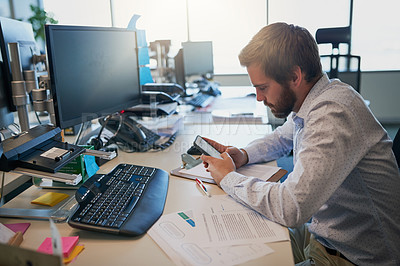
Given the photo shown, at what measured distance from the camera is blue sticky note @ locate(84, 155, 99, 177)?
1.24 metres

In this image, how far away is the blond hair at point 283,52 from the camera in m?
1.08

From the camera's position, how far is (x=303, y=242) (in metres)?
1.33

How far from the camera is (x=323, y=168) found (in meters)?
0.90

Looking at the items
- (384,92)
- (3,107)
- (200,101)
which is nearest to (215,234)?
(3,107)

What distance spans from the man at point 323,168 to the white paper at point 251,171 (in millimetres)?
94

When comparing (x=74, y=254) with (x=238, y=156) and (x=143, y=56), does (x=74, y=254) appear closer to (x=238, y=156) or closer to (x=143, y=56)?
(x=238, y=156)

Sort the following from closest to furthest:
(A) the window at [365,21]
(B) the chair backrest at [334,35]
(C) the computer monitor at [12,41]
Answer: (C) the computer monitor at [12,41] < (B) the chair backrest at [334,35] < (A) the window at [365,21]

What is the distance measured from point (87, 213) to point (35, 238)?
15 centimetres

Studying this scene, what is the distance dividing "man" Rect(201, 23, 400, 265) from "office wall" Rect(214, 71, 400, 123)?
4.27 m

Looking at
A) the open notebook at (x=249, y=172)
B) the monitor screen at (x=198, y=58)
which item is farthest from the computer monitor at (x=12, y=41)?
the monitor screen at (x=198, y=58)

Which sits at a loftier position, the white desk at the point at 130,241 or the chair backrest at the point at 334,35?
the chair backrest at the point at 334,35

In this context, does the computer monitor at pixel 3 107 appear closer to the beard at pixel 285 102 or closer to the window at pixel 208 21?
the beard at pixel 285 102

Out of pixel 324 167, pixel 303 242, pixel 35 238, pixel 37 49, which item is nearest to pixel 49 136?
pixel 35 238

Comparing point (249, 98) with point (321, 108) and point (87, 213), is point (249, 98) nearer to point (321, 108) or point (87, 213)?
point (321, 108)
